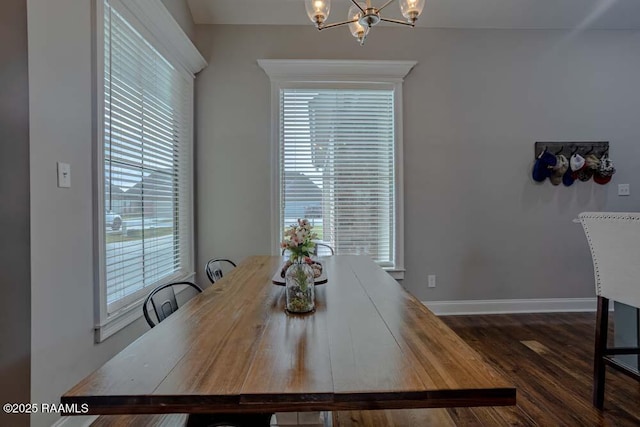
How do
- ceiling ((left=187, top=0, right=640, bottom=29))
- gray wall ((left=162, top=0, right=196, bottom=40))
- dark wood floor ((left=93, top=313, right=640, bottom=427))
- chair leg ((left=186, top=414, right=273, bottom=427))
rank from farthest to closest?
ceiling ((left=187, top=0, right=640, bottom=29)), gray wall ((left=162, top=0, right=196, bottom=40)), dark wood floor ((left=93, top=313, right=640, bottom=427)), chair leg ((left=186, top=414, right=273, bottom=427))

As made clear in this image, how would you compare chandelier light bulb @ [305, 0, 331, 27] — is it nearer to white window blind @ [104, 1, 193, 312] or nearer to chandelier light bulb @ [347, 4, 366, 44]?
chandelier light bulb @ [347, 4, 366, 44]

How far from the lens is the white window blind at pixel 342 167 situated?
332cm

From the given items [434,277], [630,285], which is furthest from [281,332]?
[434,277]

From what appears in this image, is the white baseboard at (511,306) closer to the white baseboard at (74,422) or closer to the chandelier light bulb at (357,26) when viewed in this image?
the chandelier light bulb at (357,26)

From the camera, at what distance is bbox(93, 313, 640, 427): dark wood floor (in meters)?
1.72

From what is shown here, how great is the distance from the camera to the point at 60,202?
4.98ft

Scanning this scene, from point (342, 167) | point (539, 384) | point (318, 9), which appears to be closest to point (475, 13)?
point (342, 167)

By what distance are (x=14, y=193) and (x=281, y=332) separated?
3.96 ft

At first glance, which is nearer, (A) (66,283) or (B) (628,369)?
(A) (66,283)

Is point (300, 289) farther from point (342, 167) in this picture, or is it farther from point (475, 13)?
point (475, 13)

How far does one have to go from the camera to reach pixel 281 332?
1068 mm

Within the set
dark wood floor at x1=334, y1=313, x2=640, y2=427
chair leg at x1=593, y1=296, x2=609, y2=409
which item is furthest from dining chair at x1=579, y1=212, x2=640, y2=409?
dark wood floor at x1=334, y1=313, x2=640, y2=427

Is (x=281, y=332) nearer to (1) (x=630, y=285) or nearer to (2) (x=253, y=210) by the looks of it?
(1) (x=630, y=285)

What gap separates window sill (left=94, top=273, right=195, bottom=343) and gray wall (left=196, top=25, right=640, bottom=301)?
46.3 inches
